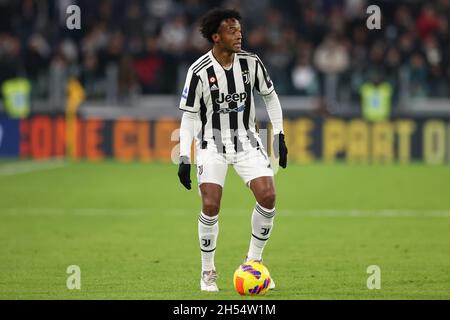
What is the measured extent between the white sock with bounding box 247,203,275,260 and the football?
0.46 meters

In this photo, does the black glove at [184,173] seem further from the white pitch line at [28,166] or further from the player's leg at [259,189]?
the white pitch line at [28,166]

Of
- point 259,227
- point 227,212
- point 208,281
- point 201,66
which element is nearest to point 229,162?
point 259,227

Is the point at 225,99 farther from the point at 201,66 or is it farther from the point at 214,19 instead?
the point at 214,19

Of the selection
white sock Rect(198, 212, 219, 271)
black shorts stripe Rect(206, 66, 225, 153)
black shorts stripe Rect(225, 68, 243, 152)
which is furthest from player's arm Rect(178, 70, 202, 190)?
white sock Rect(198, 212, 219, 271)

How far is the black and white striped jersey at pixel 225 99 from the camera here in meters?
9.04

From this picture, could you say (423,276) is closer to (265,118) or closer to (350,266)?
(350,266)

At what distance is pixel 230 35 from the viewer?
8.94m

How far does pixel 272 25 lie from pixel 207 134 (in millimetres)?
17692

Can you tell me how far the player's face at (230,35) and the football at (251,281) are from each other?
6.05ft

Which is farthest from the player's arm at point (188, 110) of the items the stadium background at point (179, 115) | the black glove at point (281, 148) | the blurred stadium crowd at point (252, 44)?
the blurred stadium crowd at point (252, 44)

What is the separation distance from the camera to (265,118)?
2430 centimetres

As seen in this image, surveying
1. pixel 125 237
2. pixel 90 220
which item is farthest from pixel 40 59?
pixel 125 237

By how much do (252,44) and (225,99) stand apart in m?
16.2

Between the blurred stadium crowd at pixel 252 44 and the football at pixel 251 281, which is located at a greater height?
the blurred stadium crowd at pixel 252 44
